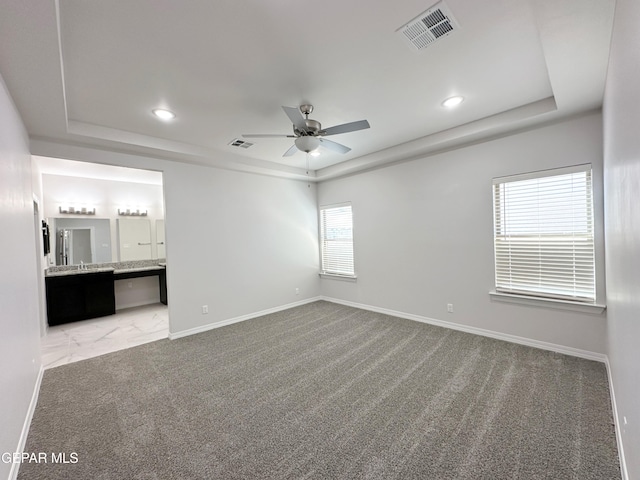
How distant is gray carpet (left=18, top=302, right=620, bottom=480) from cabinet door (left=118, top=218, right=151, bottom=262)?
324 cm

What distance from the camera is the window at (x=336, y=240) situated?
5449 millimetres

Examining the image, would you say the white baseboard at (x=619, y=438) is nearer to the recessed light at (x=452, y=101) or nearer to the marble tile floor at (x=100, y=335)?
the recessed light at (x=452, y=101)

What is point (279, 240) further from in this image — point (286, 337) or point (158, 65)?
point (158, 65)

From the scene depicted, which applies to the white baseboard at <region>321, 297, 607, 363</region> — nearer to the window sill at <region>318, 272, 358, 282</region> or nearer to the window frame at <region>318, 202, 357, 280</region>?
the window sill at <region>318, 272, 358, 282</region>

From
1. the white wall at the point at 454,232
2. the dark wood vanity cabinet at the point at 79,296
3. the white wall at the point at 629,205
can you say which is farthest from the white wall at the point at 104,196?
the white wall at the point at 629,205

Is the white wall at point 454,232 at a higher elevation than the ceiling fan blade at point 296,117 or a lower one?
lower

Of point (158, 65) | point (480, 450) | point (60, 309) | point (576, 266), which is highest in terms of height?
point (158, 65)

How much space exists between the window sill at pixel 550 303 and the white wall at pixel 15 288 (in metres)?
4.60

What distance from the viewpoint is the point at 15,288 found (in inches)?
79.6

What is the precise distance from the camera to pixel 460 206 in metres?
3.84

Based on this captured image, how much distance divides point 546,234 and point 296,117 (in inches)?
124

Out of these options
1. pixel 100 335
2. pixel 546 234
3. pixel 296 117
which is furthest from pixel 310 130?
pixel 100 335

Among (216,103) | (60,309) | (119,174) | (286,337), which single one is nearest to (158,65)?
(216,103)

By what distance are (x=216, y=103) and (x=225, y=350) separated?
2.94m
